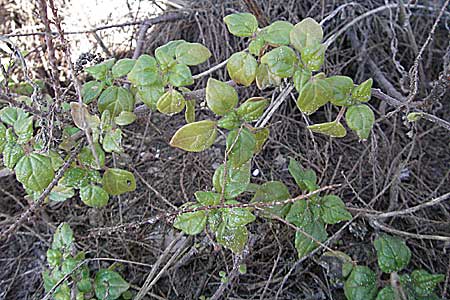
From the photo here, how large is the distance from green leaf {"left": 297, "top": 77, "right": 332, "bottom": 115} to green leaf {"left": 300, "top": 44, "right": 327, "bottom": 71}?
27 millimetres

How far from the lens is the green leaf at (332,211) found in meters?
1.16

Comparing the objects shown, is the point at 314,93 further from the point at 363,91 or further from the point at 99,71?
the point at 99,71

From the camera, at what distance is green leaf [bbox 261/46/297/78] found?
960mm

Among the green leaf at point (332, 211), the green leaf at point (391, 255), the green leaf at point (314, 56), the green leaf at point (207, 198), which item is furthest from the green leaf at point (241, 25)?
the green leaf at point (391, 255)

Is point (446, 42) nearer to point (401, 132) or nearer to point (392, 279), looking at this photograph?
point (401, 132)

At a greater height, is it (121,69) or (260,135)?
(121,69)

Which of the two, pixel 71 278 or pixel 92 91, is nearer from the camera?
pixel 92 91

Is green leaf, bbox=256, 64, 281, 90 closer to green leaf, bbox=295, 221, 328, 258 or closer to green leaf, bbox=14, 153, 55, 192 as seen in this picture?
green leaf, bbox=295, 221, 328, 258

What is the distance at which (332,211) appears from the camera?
116 centimetres

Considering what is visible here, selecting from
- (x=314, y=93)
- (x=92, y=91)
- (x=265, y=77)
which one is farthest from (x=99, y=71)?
(x=314, y=93)

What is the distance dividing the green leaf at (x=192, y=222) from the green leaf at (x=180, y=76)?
29 cm

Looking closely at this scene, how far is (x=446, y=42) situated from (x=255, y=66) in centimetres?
111

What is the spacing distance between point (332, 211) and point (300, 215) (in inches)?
3.3

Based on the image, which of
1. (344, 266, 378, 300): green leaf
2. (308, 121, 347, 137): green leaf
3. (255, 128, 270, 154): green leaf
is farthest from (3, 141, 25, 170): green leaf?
(344, 266, 378, 300): green leaf
